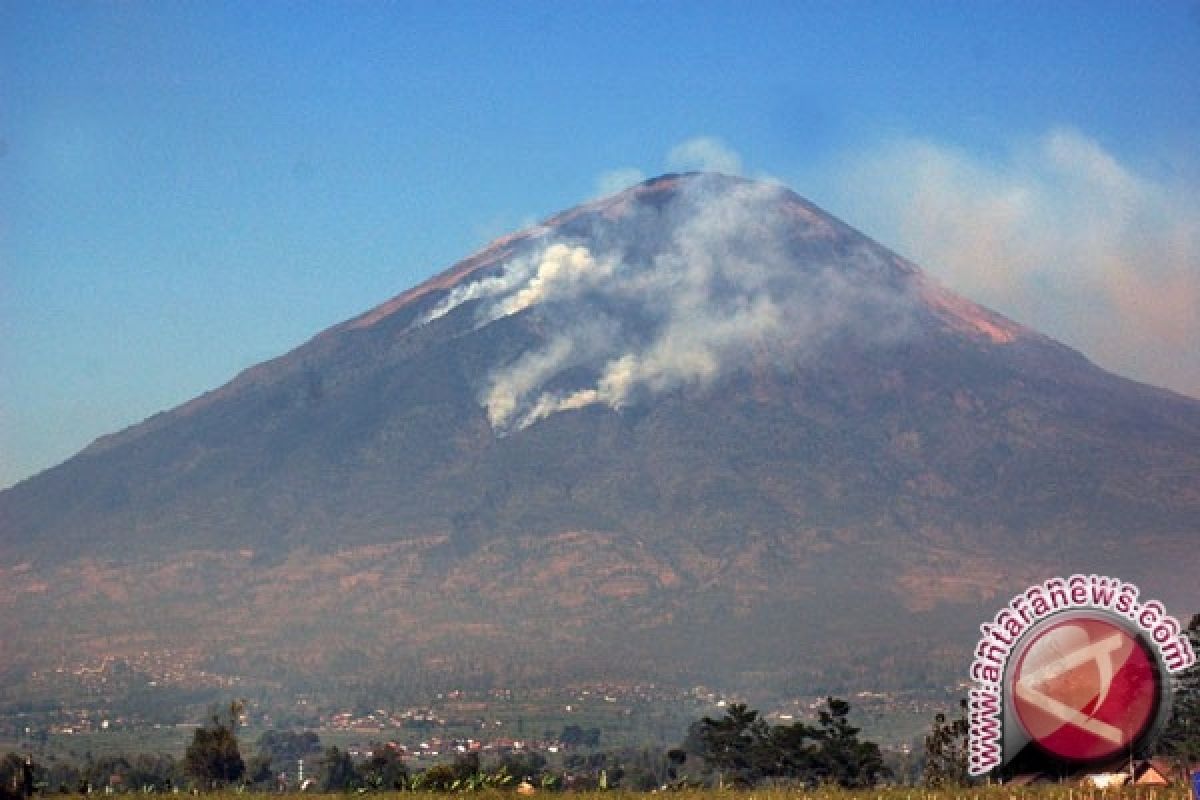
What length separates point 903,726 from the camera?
19038cm

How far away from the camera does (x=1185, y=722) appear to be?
88750 millimetres

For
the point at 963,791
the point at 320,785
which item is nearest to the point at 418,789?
the point at 963,791

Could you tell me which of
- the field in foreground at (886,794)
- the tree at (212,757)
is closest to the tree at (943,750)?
the tree at (212,757)

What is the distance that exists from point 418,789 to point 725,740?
44593mm

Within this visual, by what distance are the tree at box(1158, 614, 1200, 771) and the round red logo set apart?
1855 inches

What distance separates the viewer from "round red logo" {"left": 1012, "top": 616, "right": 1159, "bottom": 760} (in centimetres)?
3634

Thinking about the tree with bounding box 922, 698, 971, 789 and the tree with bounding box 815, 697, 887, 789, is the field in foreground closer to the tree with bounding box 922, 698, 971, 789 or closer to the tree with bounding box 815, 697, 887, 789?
the tree with bounding box 815, 697, 887, 789

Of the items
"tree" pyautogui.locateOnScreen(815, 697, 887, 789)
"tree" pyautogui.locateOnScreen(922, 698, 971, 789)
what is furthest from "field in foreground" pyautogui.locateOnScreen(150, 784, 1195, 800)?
"tree" pyautogui.locateOnScreen(922, 698, 971, 789)

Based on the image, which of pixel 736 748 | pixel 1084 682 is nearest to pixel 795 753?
pixel 736 748

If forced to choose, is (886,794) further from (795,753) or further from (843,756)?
(795,753)

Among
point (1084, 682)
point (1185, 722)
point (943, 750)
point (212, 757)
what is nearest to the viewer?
point (1084, 682)

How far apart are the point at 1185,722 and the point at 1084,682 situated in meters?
54.8

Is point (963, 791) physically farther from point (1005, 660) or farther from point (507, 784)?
point (507, 784)

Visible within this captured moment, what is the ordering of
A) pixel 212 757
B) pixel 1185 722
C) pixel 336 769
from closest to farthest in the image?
pixel 212 757 < pixel 1185 722 < pixel 336 769
